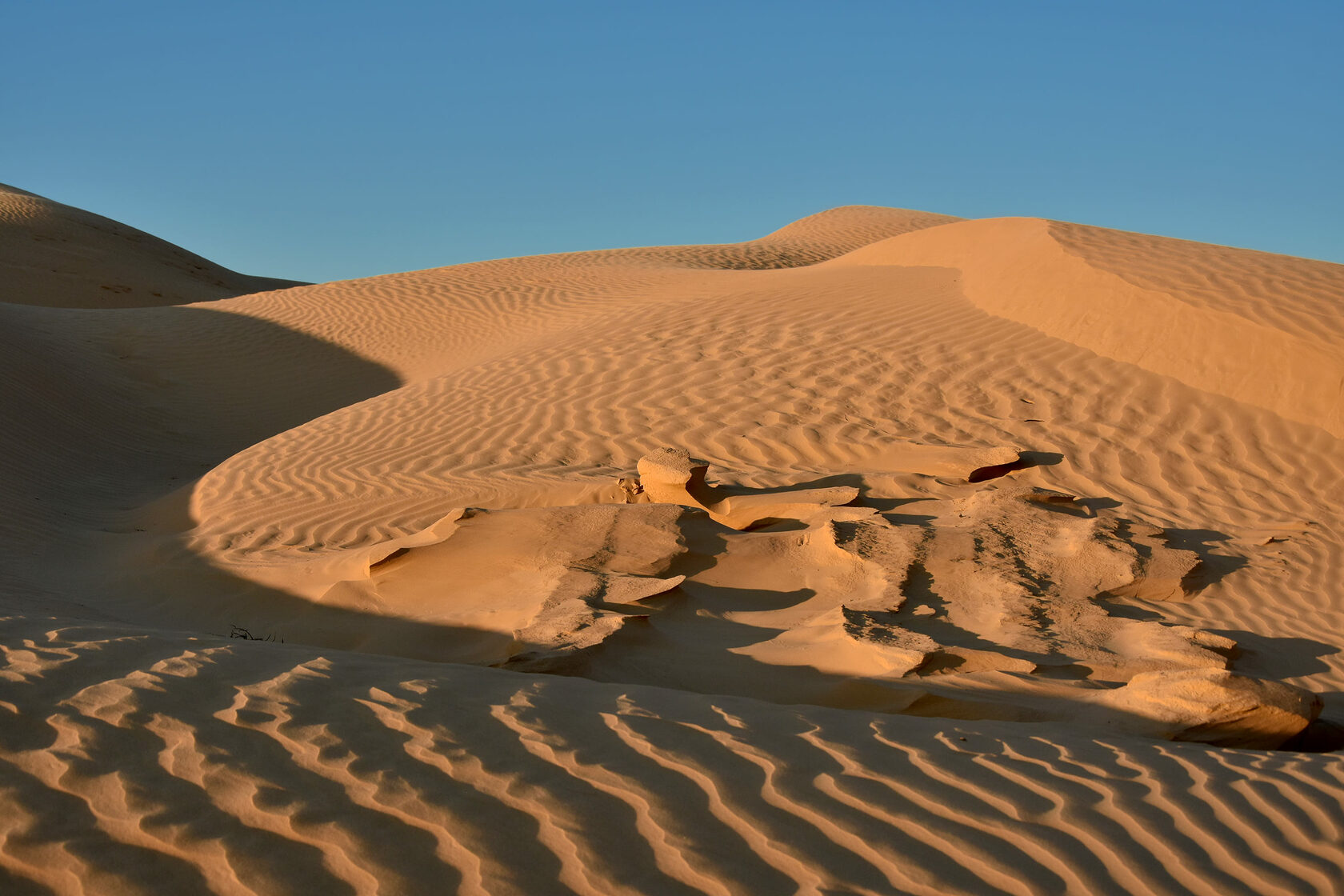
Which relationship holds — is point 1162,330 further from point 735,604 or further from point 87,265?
point 87,265

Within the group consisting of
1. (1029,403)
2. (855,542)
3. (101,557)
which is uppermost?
(1029,403)

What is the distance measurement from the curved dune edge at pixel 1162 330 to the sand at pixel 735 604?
0.15 feet

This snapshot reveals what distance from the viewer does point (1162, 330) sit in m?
9.96

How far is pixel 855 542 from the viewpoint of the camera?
19.1 ft

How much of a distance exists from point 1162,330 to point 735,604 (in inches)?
276

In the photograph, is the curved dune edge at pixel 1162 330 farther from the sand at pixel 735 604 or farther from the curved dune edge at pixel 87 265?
the curved dune edge at pixel 87 265

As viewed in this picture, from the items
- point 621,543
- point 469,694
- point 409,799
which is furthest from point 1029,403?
point 409,799

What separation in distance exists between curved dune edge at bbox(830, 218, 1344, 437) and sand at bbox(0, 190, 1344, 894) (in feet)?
0.15

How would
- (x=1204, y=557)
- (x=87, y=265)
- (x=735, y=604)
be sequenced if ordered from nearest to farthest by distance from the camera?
1. (x=735, y=604)
2. (x=1204, y=557)
3. (x=87, y=265)

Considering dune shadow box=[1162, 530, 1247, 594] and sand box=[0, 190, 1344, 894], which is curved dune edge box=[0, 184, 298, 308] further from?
dune shadow box=[1162, 530, 1247, 594]

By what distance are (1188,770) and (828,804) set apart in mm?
1299

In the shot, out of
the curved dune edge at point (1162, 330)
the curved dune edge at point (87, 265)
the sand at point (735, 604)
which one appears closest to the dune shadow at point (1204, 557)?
the sand at point (735, 604)

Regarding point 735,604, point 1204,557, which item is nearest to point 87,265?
point 735,604

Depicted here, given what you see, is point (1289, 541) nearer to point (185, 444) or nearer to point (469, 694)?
point (469, 694)
